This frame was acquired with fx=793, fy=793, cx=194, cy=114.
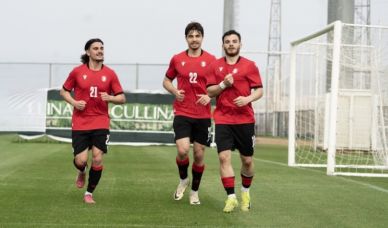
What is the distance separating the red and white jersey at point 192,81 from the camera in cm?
968

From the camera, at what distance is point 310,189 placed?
39.9 feet

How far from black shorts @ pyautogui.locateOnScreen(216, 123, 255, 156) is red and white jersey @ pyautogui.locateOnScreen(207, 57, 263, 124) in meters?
0.06

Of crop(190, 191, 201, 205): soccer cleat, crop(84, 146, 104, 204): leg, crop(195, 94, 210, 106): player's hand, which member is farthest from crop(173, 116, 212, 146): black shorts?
crop(84, 146, 104, 204): leg

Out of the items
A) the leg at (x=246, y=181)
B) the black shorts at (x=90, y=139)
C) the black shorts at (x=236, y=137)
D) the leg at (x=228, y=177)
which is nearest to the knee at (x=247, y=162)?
the leg at (x=246, y=181)

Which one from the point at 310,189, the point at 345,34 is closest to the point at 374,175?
the point at 310,189

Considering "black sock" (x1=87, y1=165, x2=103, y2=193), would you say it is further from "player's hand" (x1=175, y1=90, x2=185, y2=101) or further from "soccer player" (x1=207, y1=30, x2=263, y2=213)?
"soccer player" (x1=207, y1=30, x2=263, y2=213)

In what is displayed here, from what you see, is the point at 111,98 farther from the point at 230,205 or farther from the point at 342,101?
the point at 342,101

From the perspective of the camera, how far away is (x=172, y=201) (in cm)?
1003

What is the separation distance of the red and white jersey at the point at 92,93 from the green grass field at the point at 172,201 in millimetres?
976

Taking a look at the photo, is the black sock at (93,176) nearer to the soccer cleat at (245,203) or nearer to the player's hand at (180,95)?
the player's hand at (180,95)

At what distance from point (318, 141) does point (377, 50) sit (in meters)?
6.78

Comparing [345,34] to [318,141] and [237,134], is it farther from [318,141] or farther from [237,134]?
[237,134]

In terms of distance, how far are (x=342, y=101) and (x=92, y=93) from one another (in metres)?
18.4

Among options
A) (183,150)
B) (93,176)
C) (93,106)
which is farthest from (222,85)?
(93,176)
